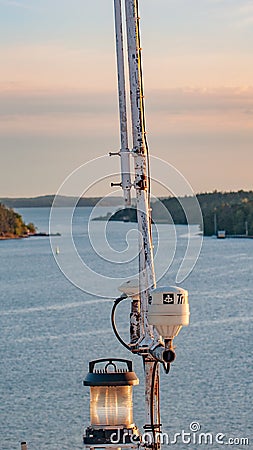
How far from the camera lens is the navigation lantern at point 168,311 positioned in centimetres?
405

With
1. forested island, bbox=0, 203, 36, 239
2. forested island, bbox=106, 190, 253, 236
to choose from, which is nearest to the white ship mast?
forested island, bbox=106, 190, 253, 236

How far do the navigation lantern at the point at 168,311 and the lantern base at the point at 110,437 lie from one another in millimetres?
847

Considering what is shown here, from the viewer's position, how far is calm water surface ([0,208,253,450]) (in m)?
17.0

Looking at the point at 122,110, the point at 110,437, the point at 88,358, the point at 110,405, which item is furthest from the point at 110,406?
the point at 88,358

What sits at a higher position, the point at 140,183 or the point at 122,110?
the point at 122,110

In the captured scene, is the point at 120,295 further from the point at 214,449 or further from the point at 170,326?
the point at 214,449

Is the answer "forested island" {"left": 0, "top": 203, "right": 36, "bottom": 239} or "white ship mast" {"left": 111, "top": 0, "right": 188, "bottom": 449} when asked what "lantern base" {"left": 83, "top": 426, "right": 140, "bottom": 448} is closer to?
"white ship mast" {"left": 111, "top": 0, "right": 188, "bottom": 449}

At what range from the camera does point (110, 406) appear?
4.84 meters

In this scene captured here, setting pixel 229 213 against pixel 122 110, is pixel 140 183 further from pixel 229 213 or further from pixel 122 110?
pixel 229 213

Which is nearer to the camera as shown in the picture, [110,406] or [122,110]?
[122,110]

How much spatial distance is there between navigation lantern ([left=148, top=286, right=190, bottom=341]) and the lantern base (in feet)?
2.78

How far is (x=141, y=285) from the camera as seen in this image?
15.1 feet

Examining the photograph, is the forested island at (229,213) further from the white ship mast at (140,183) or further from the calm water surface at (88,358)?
the white ship mast at (140,183)

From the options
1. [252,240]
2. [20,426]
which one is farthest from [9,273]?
[20,426]
